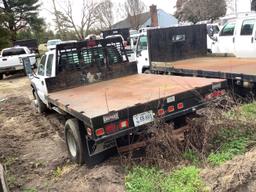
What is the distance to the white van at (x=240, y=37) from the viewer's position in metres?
10.8

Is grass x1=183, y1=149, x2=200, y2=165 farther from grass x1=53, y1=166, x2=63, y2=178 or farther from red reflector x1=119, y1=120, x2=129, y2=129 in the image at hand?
grass x1=53, y1=166, x2=63, y2=178

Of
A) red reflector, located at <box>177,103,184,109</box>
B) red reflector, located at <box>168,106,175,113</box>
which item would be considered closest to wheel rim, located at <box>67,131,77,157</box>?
red reflector, located at <box>168,106,175,113</box>

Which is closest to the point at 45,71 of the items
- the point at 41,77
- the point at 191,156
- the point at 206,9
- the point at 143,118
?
the point at 41,77

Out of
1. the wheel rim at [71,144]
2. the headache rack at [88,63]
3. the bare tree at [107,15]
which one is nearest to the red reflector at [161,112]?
the wheel rim at [71,144]

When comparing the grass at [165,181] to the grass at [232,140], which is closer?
the grass at [165,181]

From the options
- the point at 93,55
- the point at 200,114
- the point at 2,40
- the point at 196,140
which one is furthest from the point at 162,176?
the point at 2,40

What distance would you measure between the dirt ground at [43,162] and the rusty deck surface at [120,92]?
0.87m

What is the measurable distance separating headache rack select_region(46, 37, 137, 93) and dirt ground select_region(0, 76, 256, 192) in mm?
1238

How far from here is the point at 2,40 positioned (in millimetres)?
33094

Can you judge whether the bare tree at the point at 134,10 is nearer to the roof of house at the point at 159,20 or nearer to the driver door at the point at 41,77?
the roof of house at the point at 159,20

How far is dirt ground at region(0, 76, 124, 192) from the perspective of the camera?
14.9 ft

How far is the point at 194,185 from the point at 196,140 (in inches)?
49.2

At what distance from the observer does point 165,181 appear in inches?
160

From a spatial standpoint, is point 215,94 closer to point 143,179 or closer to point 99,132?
point 143,179
